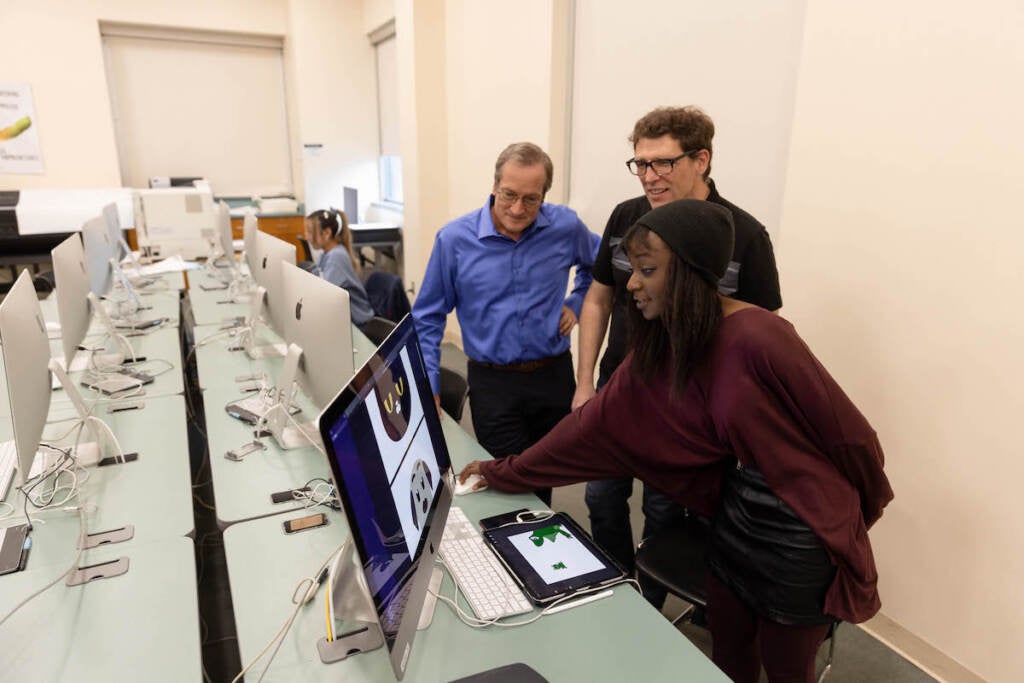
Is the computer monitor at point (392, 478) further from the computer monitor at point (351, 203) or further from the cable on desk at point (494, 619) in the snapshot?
the computer monitor at point (351, 203)

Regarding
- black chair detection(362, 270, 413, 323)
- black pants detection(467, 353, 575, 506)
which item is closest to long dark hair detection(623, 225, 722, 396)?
black pants detection(467, 353, 575, 506)

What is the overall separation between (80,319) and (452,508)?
1.70 metres

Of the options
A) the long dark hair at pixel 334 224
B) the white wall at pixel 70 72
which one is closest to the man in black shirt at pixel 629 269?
the long dark hair at pixel 334 224

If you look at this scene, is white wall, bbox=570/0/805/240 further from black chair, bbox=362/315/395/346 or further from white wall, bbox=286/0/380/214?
white wall, bbox=286/0/380/214

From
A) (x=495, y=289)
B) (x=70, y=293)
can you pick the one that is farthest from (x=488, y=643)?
(x=70, y=293)

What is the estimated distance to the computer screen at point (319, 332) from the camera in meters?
1.56

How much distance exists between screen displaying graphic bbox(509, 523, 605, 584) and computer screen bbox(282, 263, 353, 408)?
586 millimetres

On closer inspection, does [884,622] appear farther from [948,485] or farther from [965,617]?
[948,485]

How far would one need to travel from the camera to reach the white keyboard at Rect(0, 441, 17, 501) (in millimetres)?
1601

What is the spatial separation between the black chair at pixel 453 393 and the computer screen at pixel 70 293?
47.2 inches

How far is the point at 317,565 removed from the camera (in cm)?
130

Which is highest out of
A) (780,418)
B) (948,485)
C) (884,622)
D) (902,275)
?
(902,275)

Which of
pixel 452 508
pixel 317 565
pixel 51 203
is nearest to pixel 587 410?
pixel 452 508

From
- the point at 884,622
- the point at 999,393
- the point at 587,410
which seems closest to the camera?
the point at 587,410
